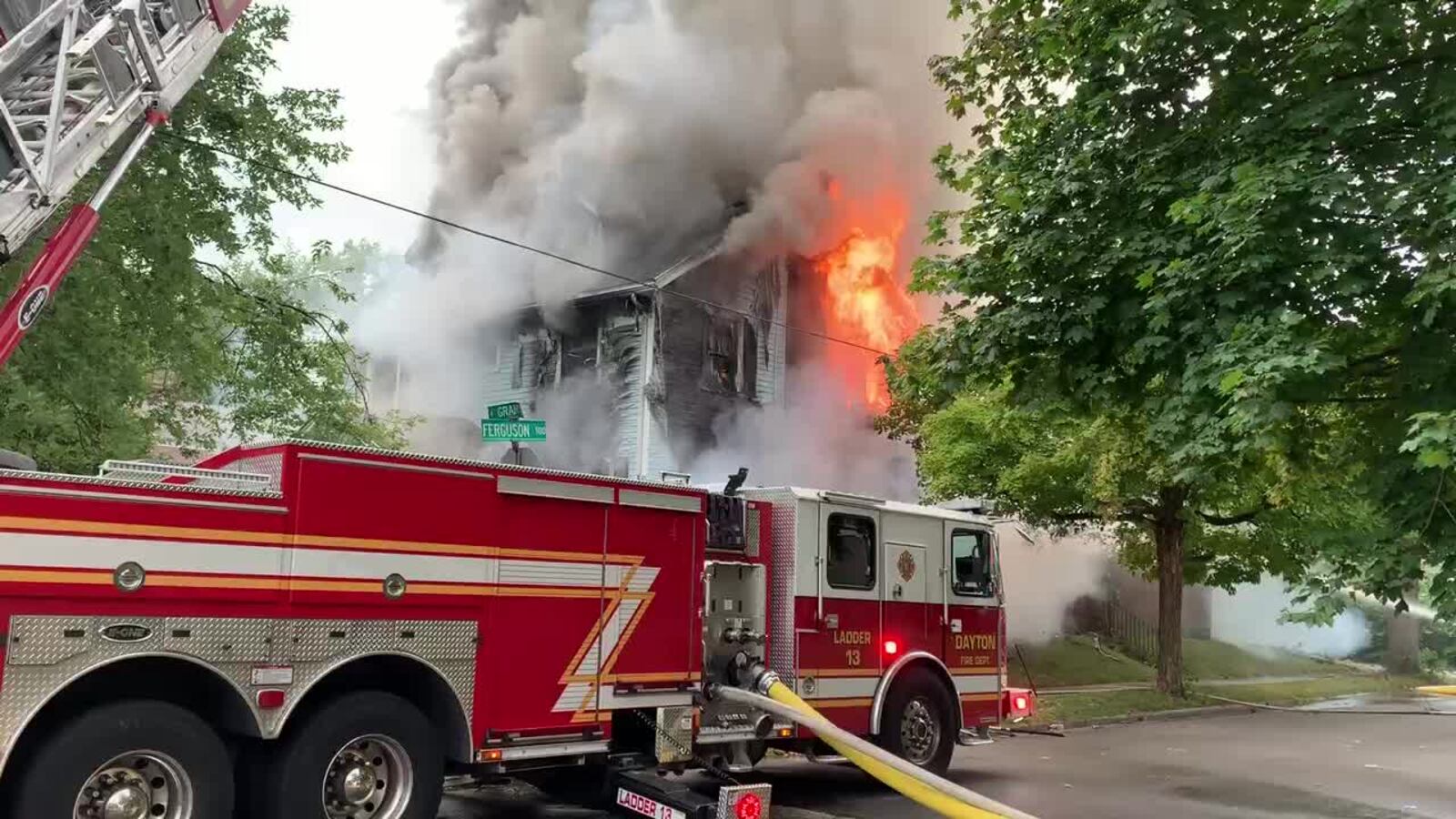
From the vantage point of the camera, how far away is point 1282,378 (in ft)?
20.5

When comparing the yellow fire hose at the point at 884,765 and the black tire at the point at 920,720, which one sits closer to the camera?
the yellow fire hose at the point at 884,765

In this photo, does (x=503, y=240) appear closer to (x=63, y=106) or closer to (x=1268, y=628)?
(x=63, y=106)

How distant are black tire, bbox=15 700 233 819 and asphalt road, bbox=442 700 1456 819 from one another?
2961 mm

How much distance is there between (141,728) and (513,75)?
21227mm

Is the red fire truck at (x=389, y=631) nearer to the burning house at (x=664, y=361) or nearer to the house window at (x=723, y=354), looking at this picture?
the burning house at (x=664, y=361)

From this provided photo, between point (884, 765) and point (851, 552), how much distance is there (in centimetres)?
247

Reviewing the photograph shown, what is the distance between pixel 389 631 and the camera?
20.3 feet

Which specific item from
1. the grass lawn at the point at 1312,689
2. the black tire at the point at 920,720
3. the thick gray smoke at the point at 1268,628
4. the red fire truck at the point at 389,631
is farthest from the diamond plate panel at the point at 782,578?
the thick gray smoke at the point at 1268,628

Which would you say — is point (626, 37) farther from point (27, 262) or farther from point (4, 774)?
point (4, 774)

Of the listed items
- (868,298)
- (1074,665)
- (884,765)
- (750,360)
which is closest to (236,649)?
(884,765)

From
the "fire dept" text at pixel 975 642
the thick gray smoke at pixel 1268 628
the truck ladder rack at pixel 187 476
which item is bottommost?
the thick gray smoke at pixel 1268 628

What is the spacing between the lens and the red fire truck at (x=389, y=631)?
16.8 feet

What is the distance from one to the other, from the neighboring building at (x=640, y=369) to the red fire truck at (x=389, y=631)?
12.3m

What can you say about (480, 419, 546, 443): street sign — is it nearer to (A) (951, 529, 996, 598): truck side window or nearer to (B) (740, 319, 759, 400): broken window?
(A) (951, 529, 996, 598): truck side window
